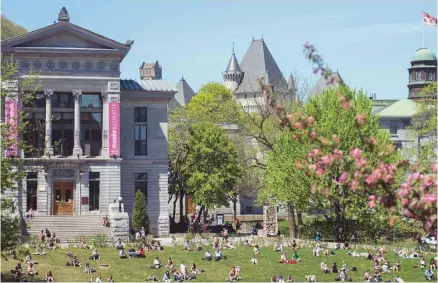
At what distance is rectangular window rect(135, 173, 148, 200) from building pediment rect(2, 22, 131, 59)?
33.6 feet

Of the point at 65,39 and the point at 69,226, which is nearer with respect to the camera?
the point at 69,226

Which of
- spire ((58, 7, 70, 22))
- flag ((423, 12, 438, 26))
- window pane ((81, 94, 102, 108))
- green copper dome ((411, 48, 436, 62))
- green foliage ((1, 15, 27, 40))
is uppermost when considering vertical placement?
green foliage ((1, 15, 27, 40))

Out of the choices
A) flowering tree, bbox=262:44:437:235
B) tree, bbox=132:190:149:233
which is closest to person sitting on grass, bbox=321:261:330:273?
tree, bbox=132:190:149:233

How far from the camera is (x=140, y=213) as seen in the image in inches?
2692

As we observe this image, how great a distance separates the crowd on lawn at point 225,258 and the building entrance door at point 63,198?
589 cm

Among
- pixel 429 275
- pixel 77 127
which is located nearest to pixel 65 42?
pixel 77 127

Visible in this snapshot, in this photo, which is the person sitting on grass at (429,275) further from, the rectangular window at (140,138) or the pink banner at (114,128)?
the rectangular window at (140,138)

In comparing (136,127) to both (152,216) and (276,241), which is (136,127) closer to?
(152,216)

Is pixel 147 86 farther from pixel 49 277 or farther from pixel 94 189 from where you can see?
pixel 49 277

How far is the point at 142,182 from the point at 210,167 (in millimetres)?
6731

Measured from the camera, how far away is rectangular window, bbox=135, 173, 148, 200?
Result: 7281 centimetres

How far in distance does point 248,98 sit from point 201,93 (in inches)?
1845

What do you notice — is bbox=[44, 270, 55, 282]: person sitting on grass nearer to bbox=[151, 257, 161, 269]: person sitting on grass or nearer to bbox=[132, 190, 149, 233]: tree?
bbox=[151, 257, 161, 269]: person sitting on grass

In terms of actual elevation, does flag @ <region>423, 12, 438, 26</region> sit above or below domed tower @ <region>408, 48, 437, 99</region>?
below
